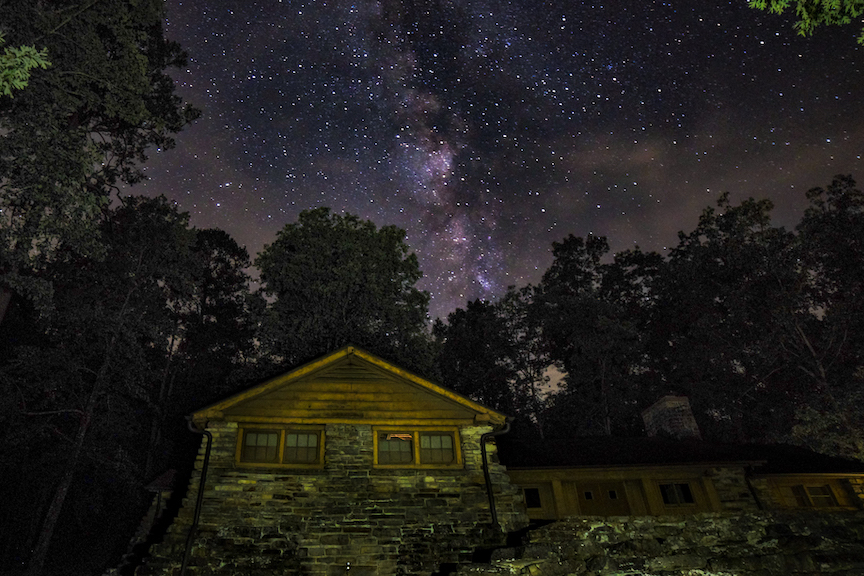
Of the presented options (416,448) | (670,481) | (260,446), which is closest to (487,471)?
(416,448)

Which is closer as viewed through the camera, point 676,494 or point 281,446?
point 281,446

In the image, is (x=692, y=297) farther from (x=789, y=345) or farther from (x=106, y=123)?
(x=106, y=123)

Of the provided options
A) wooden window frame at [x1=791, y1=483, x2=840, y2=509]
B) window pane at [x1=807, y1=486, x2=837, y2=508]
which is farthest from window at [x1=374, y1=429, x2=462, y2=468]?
window pane at [x1=807, y1=486, x2=837, y2=508]

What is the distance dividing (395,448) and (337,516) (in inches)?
91.4

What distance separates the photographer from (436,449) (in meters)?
13.4

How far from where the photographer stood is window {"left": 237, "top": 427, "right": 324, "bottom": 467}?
12.7 m

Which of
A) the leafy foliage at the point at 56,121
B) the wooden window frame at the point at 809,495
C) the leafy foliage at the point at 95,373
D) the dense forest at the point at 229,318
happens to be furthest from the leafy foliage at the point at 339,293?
the wooden window frame at the point at 809,495

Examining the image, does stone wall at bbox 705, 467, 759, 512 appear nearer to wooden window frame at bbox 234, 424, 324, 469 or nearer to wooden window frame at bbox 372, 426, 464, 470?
wooden window frame at bbox 372, 426, 464, 470

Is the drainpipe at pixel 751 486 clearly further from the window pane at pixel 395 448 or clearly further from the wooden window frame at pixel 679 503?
the window pane at pixel 395 448

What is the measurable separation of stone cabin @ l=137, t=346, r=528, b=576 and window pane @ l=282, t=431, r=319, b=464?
0.03 metres

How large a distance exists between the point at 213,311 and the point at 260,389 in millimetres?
24332

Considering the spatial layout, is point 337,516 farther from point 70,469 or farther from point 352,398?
point 70,469

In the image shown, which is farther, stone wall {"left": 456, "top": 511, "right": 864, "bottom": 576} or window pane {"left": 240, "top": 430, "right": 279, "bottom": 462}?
window pane {"left": 240, "top": 430, "right": 279, "bottom": 462}

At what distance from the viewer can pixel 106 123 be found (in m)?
20.2
